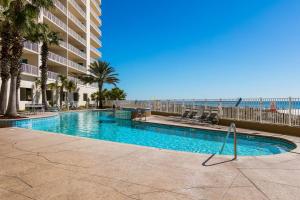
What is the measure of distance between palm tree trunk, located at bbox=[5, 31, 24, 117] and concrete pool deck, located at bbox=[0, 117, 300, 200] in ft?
31.4

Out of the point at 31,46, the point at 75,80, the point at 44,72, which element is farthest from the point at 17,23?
the point at 75,80

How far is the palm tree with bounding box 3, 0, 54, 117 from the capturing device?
1323 centimetres

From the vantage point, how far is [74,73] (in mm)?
37750

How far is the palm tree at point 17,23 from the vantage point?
521 inches

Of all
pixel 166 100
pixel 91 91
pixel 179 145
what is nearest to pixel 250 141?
pixel 179 145

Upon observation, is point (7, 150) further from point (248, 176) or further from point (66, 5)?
point (66, 5)

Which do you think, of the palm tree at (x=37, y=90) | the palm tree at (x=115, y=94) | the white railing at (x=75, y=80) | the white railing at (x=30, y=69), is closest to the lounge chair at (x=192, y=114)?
the white railing at (x=30, y=69)

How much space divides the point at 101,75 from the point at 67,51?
6614mm

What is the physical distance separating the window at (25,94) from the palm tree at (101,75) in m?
12.0

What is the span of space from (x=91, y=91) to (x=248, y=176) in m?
41.2

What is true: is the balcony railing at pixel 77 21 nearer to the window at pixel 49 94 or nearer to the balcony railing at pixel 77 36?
the balcony railing at pixel 77 36

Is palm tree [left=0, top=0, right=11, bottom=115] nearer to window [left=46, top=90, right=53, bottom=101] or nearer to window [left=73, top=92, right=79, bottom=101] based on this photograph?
window [left=46, top=90, right=53, bottom=101]

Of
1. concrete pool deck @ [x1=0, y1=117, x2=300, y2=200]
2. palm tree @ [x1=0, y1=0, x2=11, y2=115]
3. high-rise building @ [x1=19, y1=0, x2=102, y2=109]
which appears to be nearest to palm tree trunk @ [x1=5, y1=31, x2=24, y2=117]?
palm tree @ [x1=0, y1=0, x2=11, y2=115]

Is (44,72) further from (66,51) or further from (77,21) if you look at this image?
(77,21)
